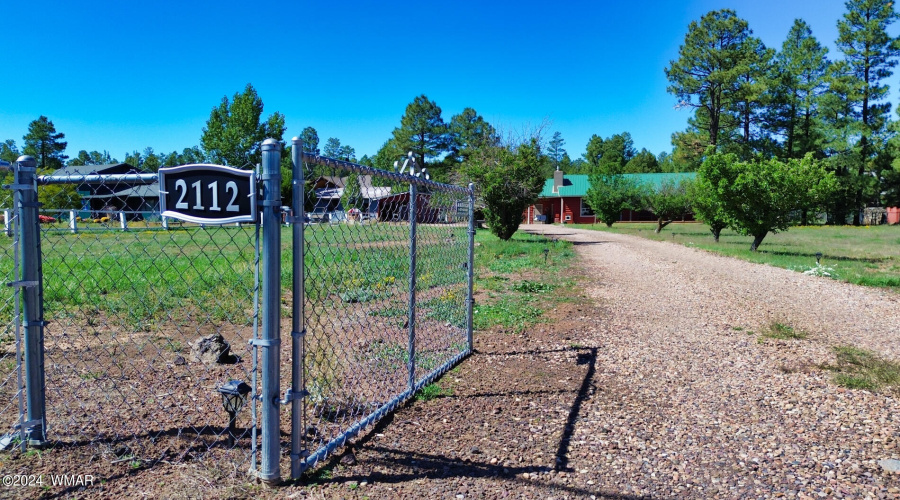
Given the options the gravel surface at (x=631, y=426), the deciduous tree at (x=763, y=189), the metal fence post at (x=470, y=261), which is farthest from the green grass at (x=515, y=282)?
the deciduous tree at (x=763, y=189)

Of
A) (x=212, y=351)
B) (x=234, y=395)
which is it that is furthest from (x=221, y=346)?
(x=234, y=395)

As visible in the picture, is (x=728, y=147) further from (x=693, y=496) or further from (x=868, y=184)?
(x=693, y=496)

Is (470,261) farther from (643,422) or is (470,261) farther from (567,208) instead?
(567,208)

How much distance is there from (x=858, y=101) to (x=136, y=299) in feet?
165

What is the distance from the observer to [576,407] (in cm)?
402

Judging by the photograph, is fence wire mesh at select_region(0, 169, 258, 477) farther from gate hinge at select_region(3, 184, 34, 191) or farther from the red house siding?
the red house siding

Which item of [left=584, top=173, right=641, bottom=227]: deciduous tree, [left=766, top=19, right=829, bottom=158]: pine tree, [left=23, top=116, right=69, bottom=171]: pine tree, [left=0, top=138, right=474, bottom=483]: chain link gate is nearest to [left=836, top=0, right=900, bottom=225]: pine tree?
[left=766, top=19, right=829, bottom=158]: pine tree

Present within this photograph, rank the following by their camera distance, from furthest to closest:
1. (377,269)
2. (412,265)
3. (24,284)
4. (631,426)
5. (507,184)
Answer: (507,184) < (377,269) < (412,265) < (631,426) < (24,284)

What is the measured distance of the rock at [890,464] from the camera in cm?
303

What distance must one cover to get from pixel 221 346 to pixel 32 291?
2.02 m

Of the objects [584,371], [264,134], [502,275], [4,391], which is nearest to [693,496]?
[584,371]

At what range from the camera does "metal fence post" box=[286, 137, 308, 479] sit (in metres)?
2.56

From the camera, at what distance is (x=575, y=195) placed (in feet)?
168

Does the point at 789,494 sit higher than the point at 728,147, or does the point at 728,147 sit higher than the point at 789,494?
the point at 728,147
